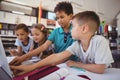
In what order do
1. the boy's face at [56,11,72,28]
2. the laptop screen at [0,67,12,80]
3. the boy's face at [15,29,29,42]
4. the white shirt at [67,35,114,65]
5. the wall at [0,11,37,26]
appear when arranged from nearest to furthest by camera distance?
the laptop screen at [0,67,12,80] → the white shirt at [67,35,114,65] → the boy's face at [56,11,72,28] → the boy's face at [15,29,29,42] → the wall at [0,11,37,26]

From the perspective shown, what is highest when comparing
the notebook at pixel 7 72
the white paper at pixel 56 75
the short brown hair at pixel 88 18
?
the short brown hair at pixel 88 18

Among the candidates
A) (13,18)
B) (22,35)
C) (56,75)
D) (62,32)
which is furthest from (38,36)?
(13,18)

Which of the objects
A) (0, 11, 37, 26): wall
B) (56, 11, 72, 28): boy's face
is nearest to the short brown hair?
(56, 11, 72, 28): boy's face

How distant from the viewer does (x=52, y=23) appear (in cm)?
357

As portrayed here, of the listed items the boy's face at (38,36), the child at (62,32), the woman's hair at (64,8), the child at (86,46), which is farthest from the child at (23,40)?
the child at (86,46)

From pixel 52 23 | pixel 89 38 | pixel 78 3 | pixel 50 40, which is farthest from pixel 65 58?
pixel 78 3

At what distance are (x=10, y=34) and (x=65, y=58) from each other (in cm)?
208

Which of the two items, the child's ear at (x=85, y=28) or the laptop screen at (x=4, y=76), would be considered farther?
the child's ear at (x=85, y=28)

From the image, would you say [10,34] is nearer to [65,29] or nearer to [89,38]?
[65,29]

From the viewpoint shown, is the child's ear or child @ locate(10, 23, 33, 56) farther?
child @ locate(10, 23, 33, 56)

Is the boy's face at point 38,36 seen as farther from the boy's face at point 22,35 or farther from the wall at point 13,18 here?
the wall at point 13,18

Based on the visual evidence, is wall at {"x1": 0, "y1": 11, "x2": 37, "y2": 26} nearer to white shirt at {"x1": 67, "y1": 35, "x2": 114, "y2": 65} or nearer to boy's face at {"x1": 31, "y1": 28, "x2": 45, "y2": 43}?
boy's face at {"x1": 31, "y1": 28, "x2": 45, "y2": 43}

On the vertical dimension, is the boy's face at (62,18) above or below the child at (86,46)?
above

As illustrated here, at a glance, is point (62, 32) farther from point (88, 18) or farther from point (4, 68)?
point (4, 68)
